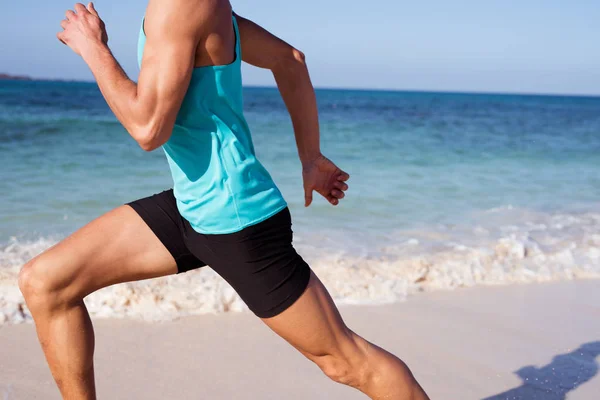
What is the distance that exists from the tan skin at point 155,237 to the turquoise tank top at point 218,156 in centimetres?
8

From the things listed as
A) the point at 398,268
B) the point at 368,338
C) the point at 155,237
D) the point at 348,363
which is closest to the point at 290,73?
the point at 155,237

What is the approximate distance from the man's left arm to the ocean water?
2178 mm

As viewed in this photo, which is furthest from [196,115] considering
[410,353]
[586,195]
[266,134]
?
[266,134]

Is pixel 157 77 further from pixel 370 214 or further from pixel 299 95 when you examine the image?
pixel 370 214

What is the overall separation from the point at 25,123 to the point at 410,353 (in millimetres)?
13945

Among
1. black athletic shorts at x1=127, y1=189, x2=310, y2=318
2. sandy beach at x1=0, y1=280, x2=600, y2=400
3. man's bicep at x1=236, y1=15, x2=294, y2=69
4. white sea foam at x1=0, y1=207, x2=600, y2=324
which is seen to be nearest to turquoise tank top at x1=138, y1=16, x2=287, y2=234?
black athletic shorts at x1=127, y1=189, x2=310, y2=318

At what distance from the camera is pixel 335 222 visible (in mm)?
6336

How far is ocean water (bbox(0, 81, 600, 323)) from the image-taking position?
13.5 feet

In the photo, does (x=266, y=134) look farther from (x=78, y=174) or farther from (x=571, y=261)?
(x=571, y=261)

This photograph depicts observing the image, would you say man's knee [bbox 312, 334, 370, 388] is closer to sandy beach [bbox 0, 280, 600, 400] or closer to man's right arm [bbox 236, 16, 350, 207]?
man's right arm [bbox 236, 16, 350, 207]

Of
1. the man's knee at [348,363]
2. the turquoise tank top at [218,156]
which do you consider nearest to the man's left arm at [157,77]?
the turquoise tank top at [218,156]

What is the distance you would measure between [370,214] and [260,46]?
4.90 m

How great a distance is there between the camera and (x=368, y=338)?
3.44m

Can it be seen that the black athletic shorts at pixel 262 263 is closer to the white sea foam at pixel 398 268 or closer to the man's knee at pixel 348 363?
the man's knee at pixel 348 363
